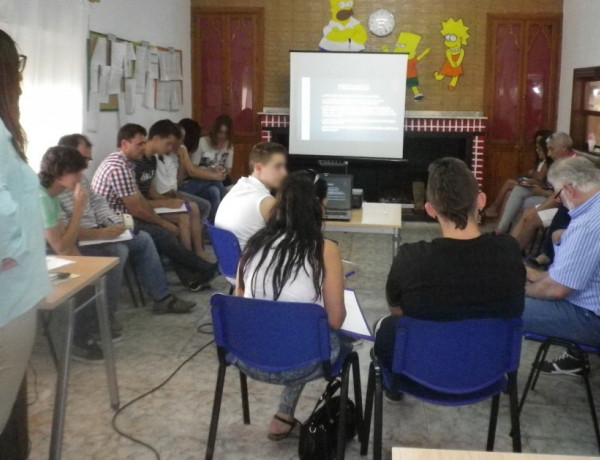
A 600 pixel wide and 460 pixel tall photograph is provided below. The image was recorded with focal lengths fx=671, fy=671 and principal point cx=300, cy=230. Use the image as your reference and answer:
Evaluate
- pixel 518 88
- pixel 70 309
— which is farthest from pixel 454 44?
pixel 70 309

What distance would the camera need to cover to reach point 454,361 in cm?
210

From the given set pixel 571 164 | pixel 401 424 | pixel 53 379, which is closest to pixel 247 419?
pixel 401 424

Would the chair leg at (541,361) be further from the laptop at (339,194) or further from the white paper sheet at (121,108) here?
the white paper sheet at (121,108)

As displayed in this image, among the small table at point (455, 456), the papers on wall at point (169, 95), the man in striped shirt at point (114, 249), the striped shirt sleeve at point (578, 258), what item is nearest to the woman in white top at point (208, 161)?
the papers on wall at point (169, 95)

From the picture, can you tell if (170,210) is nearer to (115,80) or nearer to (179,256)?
(179,256)

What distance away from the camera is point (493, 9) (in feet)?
24.6

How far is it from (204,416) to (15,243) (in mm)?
1567

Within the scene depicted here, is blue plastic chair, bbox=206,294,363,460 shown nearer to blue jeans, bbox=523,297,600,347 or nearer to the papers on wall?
blue jeans, bbox=523,297,600,347

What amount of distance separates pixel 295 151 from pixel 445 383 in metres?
5.72

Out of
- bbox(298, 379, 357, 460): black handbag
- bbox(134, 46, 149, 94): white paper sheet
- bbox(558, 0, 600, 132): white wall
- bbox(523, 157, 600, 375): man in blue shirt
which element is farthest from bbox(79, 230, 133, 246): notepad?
bbox(558, 0, 600, 132): white wall

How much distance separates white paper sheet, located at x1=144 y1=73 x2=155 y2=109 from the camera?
20.8ft

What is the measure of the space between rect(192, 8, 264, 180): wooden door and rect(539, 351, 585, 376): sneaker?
5.28 m

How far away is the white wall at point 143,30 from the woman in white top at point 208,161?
1.68 feet

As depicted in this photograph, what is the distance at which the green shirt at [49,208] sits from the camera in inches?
129
